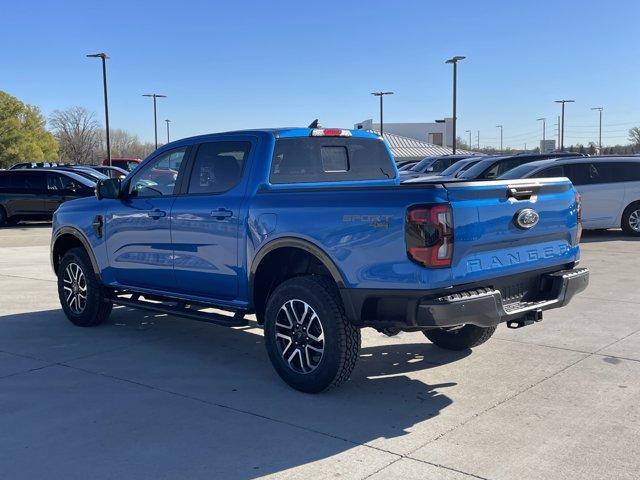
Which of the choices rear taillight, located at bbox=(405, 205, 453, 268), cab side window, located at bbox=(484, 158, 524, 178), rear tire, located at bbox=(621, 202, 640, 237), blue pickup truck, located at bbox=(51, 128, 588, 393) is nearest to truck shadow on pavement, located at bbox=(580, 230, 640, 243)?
rear tire, located at bbox=(621, 202, 640, 237)

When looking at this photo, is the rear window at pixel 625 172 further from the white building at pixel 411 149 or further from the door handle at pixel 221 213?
the white building at pixel 411 149

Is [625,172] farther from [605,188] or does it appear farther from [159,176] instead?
[159,176]

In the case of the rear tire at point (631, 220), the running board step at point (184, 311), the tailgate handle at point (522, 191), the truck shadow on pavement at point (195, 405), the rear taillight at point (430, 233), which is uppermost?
the tailgate handle at point (522, 191)

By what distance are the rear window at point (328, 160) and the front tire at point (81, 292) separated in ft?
8.67

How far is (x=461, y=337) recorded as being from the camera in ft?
19.6

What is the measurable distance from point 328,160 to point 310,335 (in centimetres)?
182

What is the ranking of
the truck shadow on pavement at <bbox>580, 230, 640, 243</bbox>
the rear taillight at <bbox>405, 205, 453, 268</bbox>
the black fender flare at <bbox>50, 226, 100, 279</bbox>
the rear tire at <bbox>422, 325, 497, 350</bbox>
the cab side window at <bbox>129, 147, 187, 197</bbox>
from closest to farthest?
1. the rear taillight at <bbox>405, 205, 453, 268</bbox>
2. the rear tire at <bbox>422, 325, 497, 350</bbox>
3. the cab side window at <bbox>129, 147, 187, 197</bbox>
4. the black fender flare at <bbox>50, 226, 100, 279</bbox>
5. the truck shadow on pavement at <bbox>580, 230, 640, 243</bbox>

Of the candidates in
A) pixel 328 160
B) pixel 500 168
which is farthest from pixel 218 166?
pixel 500 168

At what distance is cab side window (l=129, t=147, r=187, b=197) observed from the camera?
245 inches

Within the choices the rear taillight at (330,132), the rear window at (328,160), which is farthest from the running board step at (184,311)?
the rear taillight at (330,132)

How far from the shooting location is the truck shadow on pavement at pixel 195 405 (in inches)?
155

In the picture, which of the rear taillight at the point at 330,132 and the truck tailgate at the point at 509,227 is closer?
the truck tailgate at the point at 509,227

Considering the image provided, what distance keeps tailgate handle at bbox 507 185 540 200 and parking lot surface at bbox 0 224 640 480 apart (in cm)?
142

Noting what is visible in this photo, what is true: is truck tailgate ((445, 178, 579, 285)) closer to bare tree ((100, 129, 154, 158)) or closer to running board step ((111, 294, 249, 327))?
running board step ((111, 294, 249, 327))
